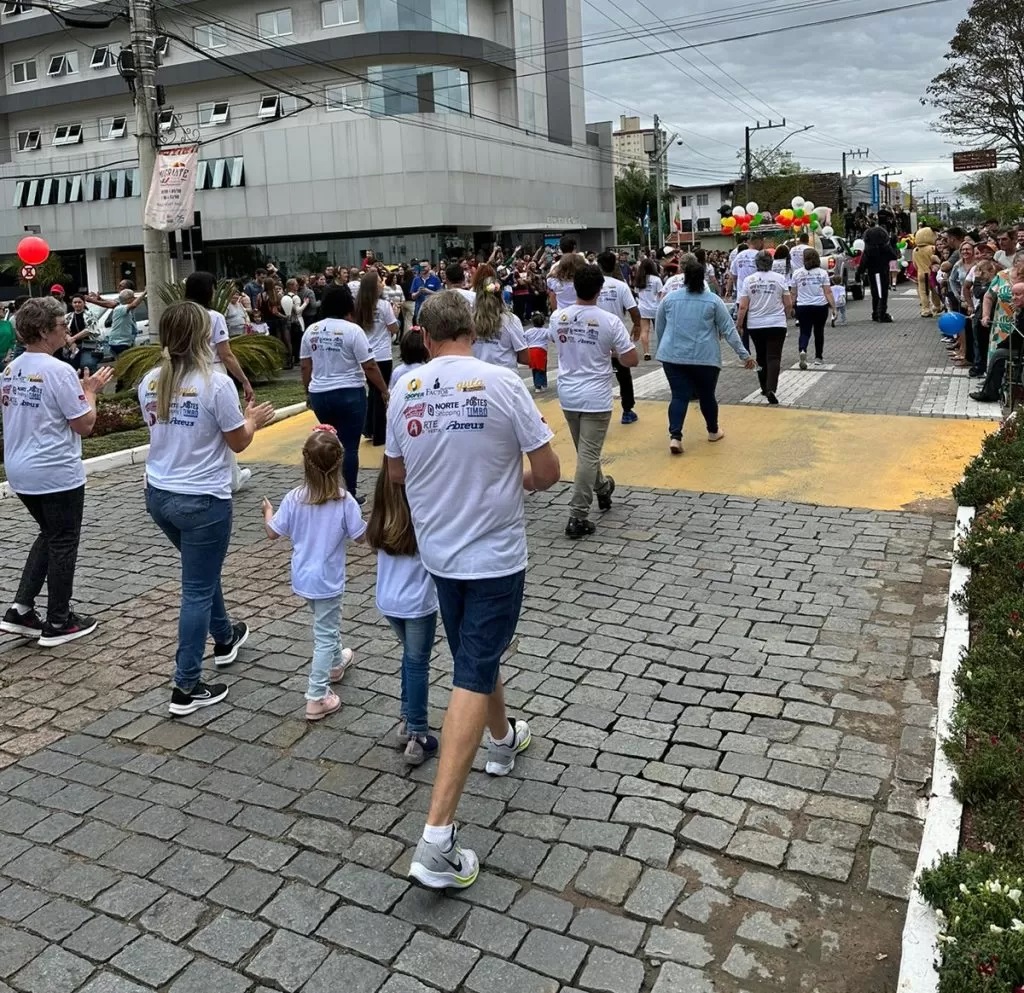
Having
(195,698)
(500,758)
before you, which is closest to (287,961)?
(500,758)

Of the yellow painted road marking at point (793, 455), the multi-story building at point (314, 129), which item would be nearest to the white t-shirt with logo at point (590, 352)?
the yellow painted road marking at point (793, 455)

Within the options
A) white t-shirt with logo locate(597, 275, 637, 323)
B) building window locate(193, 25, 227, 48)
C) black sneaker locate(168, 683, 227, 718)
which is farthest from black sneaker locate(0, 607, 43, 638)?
building window locate(193, 25, 227, 48)

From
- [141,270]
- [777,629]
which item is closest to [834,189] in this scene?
[141,270]

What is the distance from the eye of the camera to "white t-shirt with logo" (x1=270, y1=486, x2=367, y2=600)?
15.0ft

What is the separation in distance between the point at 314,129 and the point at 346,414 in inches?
1338

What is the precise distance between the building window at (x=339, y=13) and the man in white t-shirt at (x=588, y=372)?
121 ft

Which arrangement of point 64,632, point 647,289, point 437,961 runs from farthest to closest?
1. point 647,289
2. point 64,632
3. point 437,961

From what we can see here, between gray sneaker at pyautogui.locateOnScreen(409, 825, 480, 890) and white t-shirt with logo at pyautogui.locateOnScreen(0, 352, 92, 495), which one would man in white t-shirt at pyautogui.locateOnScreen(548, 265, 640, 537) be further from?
gray sneaker at pyautogui.locateOnScreen(409, 825, 480, 890)

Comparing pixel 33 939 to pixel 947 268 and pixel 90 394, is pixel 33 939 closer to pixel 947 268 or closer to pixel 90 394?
pixel 90 394

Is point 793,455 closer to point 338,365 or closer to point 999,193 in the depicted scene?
point 338,365

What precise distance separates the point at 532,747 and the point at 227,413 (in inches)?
81.5

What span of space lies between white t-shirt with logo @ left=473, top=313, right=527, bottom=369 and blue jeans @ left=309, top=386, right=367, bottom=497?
3.50 ft

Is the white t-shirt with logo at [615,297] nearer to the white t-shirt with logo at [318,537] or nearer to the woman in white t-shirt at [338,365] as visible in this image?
the woman in white t-shirt at [338,365]

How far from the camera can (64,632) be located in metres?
5.64
